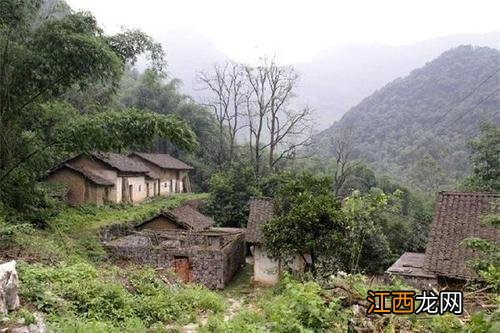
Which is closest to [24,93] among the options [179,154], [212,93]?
[212,93]

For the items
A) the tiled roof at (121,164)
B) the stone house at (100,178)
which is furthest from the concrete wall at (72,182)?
the tiled roof at (121,164)

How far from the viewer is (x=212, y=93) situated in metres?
38.7

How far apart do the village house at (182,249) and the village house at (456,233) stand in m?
9.16

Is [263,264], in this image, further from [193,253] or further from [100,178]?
[100,178]

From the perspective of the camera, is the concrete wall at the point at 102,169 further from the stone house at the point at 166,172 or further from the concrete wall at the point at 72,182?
the stone house at the point at 166,172

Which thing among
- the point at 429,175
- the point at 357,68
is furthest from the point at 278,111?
the point at 357,68

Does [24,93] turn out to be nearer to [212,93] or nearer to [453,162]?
[212,93]

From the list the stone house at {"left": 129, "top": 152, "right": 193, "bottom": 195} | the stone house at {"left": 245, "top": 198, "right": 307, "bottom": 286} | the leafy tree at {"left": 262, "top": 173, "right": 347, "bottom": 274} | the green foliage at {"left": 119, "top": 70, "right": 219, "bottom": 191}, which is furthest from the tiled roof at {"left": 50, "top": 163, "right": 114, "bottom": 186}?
the green foliage at {"left": 119, "top": 70, "right": 219, "bottom": 191}

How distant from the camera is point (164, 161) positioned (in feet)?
137

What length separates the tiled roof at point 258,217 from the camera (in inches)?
760

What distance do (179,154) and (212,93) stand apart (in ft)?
39.6

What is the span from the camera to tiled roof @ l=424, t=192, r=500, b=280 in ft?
35.7

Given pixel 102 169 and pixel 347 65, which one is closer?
pixel 102 169

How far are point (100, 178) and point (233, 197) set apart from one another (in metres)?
9.10
